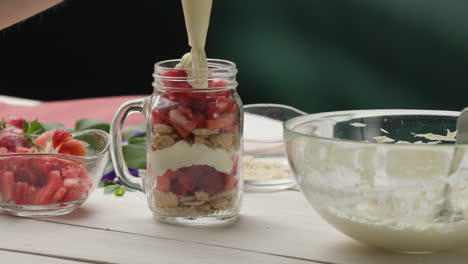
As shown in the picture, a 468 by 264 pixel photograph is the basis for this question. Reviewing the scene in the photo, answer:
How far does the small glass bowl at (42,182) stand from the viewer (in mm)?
1030

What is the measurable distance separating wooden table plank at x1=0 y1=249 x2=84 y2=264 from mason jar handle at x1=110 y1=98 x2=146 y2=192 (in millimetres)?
226

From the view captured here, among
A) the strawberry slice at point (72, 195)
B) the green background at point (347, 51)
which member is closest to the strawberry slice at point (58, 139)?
the strawberry slice at point (72, 195)

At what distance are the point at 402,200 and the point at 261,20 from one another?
109 inches

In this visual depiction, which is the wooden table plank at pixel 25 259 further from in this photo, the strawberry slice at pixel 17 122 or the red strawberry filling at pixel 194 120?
the strawberry slice at pixel 17 122

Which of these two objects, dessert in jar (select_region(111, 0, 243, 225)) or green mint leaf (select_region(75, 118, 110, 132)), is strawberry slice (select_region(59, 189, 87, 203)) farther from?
green mint leaf (select_region(75, 118, 110, 132))

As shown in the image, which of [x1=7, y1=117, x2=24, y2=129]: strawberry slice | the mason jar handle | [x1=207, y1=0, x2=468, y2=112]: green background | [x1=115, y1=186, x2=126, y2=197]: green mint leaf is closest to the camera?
the mason jar handle

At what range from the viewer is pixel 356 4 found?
3283mm

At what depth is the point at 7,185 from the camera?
103 cm

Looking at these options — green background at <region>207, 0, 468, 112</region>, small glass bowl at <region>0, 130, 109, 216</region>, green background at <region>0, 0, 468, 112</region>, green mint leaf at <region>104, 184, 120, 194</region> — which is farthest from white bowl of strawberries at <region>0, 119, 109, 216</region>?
green background at <region>207, 0, 468, 112</region>

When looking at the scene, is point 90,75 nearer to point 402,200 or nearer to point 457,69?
point 457,69

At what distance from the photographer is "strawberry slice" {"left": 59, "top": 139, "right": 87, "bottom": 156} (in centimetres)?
113

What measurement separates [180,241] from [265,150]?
0.44m

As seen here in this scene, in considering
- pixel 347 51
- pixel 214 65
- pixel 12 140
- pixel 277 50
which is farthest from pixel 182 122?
→ pixel 277 50

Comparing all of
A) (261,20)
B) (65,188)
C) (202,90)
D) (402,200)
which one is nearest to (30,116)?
(65,188)
